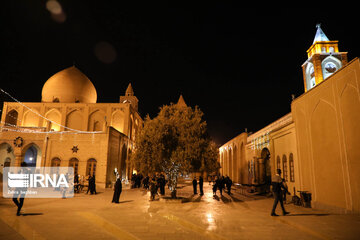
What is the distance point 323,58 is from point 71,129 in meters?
32.3

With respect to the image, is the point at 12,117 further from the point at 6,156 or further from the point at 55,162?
the point at 55,162

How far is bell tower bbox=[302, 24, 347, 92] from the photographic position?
103ft

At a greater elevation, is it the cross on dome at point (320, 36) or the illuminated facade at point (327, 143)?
the cross on dome at point (320, 36)

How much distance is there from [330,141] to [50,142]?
2101cm

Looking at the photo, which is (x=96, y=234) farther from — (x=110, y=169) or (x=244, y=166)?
(x=244, y=166)

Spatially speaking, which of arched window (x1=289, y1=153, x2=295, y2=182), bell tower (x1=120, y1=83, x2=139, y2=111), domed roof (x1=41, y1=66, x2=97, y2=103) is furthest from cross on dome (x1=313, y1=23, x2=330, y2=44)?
domed roof (x1=41, y1=66, x2=97, y2=103)

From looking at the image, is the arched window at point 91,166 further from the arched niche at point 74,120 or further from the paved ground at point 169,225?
the paved ground at point 169,225

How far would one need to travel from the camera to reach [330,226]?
268 inches

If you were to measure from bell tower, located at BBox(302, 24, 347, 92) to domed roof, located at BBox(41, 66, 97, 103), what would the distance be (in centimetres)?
2989

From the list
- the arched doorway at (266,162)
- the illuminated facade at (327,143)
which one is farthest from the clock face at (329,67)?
the illuminated facade at (327,143)

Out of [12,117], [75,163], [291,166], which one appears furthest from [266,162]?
[12,117]

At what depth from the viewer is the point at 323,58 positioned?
31.6 meters

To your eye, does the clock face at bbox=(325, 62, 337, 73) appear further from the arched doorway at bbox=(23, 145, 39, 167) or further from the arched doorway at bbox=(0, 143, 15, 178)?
the arched doorway at bbox=(23, 145, 39, 167)

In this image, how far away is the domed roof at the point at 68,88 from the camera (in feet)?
108
